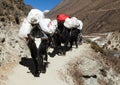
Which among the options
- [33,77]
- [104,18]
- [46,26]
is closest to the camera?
[33,77]

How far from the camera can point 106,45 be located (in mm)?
52062

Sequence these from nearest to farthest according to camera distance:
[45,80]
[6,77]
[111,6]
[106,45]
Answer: [6,77] → [45,80] → [106,45] → [111,6]

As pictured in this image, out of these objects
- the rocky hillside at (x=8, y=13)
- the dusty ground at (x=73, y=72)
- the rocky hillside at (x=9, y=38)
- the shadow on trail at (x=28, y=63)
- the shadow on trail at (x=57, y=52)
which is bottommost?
the dusty ground at (x=73, y=72)

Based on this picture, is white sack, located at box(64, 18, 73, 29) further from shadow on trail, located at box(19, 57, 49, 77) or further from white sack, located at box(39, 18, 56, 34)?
white sack, located at box(39, 18, 56, 34)

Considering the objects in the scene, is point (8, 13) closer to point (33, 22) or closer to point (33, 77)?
point (33, 22)

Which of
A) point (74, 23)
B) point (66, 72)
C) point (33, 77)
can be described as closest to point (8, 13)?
point (74, 23)

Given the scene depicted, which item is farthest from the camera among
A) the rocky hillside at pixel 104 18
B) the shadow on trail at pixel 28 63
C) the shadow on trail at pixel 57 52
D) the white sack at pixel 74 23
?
the rocky hillside at pixel 104 18

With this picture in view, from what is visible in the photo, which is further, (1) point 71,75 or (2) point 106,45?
(2) point 106,45

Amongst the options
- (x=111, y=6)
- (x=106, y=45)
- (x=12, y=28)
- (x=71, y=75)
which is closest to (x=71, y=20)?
(x=12, y=28)

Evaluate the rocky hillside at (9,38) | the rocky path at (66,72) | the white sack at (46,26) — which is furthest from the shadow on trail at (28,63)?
the white sack at (46,26)

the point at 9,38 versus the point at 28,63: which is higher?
the point at 9,38

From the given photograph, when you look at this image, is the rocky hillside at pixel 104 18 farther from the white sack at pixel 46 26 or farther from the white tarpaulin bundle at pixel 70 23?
the white sack at pixel 46 26

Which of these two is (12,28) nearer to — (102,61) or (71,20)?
(71,20)

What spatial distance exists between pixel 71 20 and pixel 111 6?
14656 centimetres
